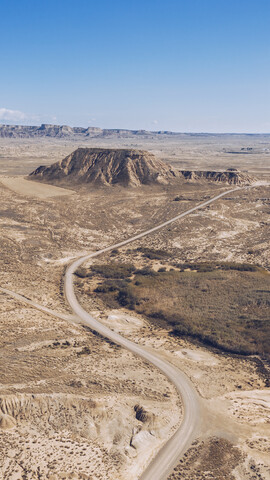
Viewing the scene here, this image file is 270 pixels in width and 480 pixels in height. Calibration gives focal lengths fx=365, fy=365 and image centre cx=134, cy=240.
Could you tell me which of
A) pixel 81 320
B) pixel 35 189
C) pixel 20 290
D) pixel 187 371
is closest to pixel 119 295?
pixel 81 320

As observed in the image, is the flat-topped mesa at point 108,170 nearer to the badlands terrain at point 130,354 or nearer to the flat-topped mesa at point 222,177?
the flat-topped mesa at point 222,177

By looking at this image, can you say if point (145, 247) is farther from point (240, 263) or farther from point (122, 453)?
point (122, 453)

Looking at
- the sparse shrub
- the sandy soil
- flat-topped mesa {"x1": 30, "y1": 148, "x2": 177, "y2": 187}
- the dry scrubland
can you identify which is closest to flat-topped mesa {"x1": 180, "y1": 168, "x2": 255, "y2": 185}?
flat-topped mesa {"x1": 30, "y1": 148, "x2": 177, "y2": 187}

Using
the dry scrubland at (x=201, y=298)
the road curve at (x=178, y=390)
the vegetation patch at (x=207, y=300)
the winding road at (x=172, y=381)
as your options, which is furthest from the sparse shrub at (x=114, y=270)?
the road curve at (x=178, y=390)

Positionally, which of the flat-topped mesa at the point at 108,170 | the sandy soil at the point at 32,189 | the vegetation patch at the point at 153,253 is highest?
the flat-topped mesa at the point at 108,170

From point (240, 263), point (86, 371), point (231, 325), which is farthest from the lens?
point (240, 263)
